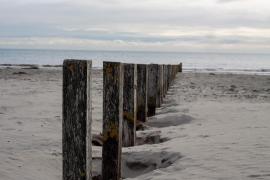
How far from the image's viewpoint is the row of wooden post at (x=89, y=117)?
12.2 feet

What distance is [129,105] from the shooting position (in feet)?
20.6

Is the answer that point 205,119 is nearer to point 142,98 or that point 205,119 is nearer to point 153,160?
point 142,98

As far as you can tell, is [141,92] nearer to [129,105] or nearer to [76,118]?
[129,105]

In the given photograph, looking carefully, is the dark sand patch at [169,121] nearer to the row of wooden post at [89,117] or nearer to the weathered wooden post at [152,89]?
the weathered wooden post at [152,89]

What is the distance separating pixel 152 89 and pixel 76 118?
267 inches

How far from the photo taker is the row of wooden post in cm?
371

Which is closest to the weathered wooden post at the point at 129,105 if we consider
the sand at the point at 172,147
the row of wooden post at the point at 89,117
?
the row of wooden post at the point at 89,117

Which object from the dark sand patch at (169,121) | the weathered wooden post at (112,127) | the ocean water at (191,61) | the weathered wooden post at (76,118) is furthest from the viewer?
the ocean water at (191,61)

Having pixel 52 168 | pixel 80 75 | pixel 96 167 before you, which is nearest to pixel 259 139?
pixel 96 167

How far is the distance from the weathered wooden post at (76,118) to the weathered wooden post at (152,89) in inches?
245

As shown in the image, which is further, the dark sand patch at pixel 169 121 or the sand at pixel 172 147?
the dark sand patch at pixel 169 121

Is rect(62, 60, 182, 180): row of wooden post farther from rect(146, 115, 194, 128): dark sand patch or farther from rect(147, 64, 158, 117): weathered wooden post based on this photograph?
rect(147, 64, 158, 117): weathered wooden post

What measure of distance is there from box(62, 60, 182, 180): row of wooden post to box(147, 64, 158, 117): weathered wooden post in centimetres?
375

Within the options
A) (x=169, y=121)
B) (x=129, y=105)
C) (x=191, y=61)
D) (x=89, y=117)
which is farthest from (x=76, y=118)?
(x=191, y=61)
